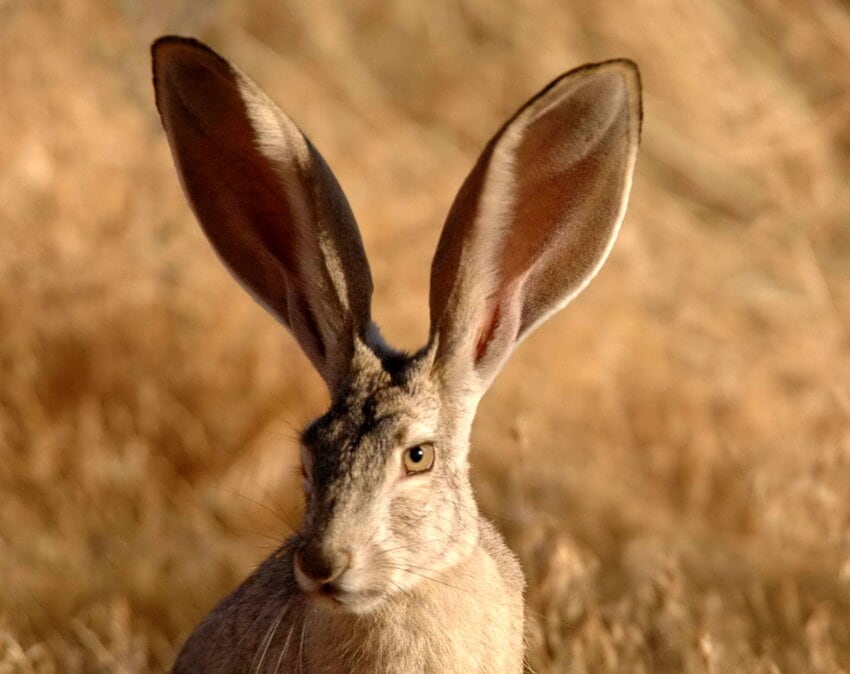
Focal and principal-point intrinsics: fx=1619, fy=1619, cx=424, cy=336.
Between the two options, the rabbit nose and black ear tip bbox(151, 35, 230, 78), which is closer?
the rabbit nose

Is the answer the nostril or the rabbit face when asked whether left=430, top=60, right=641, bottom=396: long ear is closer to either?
the rabbit face

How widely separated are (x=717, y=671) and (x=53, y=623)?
1694mm

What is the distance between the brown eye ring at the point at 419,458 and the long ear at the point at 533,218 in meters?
0.19

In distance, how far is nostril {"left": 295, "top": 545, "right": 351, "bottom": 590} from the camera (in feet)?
9.18

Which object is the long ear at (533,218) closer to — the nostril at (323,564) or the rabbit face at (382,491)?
the rabbit face at (382,491)

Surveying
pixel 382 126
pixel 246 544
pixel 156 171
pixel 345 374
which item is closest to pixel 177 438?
pixel 246 544

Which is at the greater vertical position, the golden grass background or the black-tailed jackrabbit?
the black-tailed jackrabbit

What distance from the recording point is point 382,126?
25.2 ft

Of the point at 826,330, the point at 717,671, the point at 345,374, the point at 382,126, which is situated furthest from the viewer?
the point at 382,126

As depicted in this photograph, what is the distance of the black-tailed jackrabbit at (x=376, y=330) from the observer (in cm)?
294

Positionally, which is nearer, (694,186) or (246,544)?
(246,544)

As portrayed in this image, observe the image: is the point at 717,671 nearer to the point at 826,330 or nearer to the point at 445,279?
the point at 445,279

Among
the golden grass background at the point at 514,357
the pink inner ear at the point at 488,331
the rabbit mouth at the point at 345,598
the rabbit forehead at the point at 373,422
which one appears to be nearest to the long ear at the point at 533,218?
the pink inner ear at the point at 488,331

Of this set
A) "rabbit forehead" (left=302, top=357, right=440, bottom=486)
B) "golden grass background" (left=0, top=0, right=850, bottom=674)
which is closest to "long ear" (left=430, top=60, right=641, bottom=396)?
"rabbit forehead" (left=302, top=357, right=440, bottom=486)
